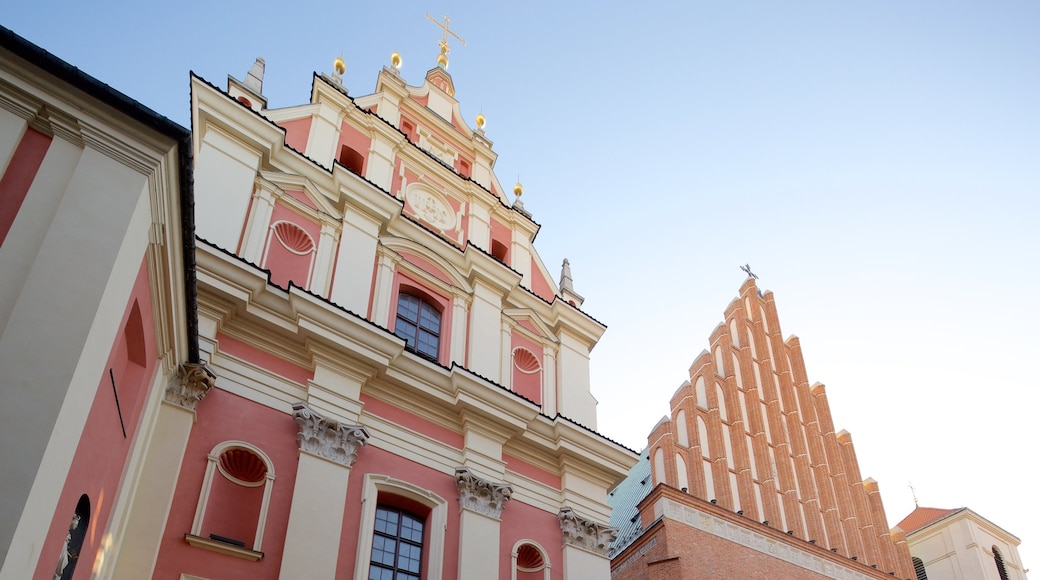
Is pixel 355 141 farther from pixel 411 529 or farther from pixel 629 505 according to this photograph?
pixel 629 505

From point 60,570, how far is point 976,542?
109 ft

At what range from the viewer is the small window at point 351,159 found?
1941cm

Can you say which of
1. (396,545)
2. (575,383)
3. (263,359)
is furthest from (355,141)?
(396,545)

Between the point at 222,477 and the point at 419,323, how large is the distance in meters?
5.95

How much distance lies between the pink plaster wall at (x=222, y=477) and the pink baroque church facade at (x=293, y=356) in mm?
36

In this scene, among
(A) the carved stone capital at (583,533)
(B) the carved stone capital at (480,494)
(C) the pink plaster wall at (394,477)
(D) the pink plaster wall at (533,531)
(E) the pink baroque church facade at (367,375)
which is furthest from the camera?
(A) the carved stone capital at (583,533)

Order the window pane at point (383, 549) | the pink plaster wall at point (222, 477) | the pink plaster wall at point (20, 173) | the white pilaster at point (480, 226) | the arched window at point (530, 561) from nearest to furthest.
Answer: the pink plaster wall at point (20, 173) → the pink plaster wall at point (222, 477) → the window pane at point (383, 549) → the arched window at point (530, 561) → the white pilaster at point (480, 226)

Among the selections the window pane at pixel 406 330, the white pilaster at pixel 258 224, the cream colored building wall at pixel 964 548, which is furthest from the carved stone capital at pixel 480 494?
the cream colored building wall at pixel 964 548

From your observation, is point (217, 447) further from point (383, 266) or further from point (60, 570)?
point (383, 266)

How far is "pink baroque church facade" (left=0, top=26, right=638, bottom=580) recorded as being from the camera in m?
7.98

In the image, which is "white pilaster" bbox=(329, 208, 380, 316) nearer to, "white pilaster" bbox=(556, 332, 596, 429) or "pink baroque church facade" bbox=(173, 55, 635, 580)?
"pink baroque church facade" bbox=(173, 55, 635, 580)

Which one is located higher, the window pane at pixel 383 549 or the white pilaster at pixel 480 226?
the white pilaster at pixel 480 226

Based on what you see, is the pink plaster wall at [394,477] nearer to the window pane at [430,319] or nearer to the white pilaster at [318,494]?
the white pilaster at [318,494]

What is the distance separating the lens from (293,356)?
14.7 metres
